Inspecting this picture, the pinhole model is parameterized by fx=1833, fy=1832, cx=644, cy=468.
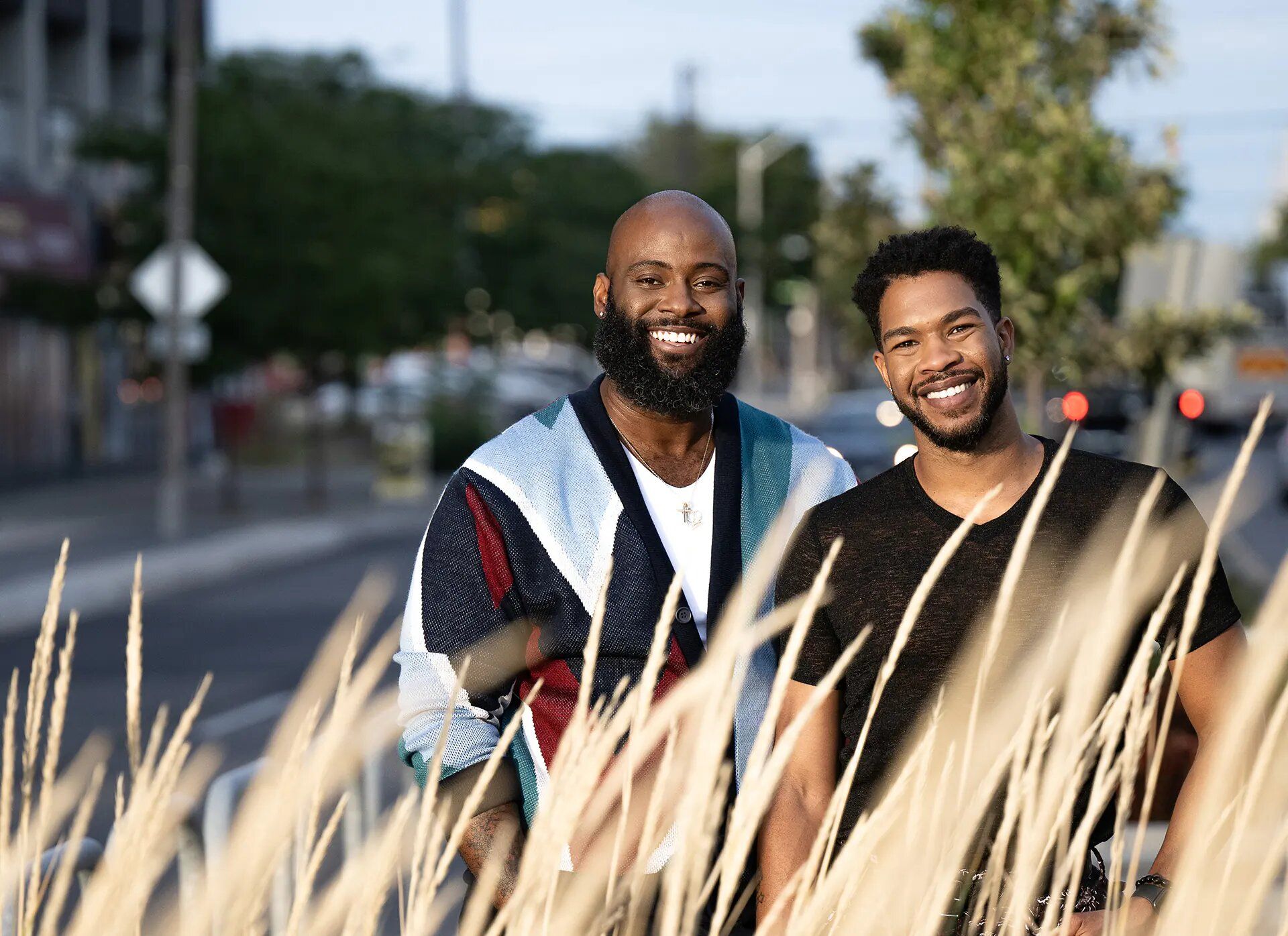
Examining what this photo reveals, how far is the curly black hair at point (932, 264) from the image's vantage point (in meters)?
2.68

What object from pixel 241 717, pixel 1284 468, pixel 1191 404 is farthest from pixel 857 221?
pixel 1284 468

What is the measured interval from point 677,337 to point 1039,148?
732 centimetres

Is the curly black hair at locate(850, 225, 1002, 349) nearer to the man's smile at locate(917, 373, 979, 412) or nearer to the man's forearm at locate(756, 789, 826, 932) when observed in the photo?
the man's smile at locate(917, 373, 979, 412)

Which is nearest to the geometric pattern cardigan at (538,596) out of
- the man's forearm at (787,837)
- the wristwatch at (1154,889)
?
the man's forearm at (787,837)

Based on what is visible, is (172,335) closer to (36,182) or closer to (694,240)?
(36,182)

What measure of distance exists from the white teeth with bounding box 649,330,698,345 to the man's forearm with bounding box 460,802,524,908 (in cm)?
78

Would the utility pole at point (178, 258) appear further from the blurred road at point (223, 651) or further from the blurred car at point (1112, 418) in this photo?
the blurred car at point (1112, 418)

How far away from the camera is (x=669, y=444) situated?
9.84 ft

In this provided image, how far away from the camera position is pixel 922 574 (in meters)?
2.46

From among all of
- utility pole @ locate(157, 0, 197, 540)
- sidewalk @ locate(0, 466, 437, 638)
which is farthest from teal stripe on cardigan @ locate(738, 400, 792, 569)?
utility pole @ locate(157, 0, 197, 540)

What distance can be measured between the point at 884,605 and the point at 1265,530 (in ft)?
63.7

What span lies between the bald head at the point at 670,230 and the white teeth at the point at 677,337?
0.12m

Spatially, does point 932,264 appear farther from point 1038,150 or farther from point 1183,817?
point 1038,150

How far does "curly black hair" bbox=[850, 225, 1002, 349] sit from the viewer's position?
8.79 feet
